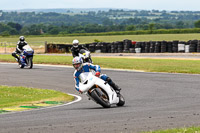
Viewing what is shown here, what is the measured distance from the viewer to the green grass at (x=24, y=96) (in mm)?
14258

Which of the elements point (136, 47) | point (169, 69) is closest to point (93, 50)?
point (136, 47)

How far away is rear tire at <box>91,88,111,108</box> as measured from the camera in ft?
39.9

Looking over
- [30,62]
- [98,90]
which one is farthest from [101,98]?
[30,62]

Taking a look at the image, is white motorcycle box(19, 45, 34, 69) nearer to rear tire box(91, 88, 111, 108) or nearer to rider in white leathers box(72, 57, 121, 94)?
rider in white leathers box(72, 57, 121, 94)

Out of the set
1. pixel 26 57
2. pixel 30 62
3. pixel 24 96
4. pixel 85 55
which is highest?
pixel 85 55

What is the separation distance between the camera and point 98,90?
40.4ft

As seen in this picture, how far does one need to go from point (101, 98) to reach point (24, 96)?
4.23 metres

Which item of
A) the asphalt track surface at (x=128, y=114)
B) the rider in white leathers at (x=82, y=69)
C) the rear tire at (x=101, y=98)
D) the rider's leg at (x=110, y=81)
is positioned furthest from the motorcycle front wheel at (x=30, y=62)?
the rear tire at (x=101, y=98)

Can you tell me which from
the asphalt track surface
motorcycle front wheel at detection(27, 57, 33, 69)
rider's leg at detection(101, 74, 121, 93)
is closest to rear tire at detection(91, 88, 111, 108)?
the asphalt track surface

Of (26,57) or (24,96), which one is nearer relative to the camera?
(24,96)

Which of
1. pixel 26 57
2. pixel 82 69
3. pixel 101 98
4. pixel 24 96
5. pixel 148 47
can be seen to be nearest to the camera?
pixel 101 98

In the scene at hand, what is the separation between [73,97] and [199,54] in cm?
2468

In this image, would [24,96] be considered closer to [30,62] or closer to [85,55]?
[85,55]

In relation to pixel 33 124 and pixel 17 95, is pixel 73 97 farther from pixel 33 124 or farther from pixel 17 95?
pixel 33 124
